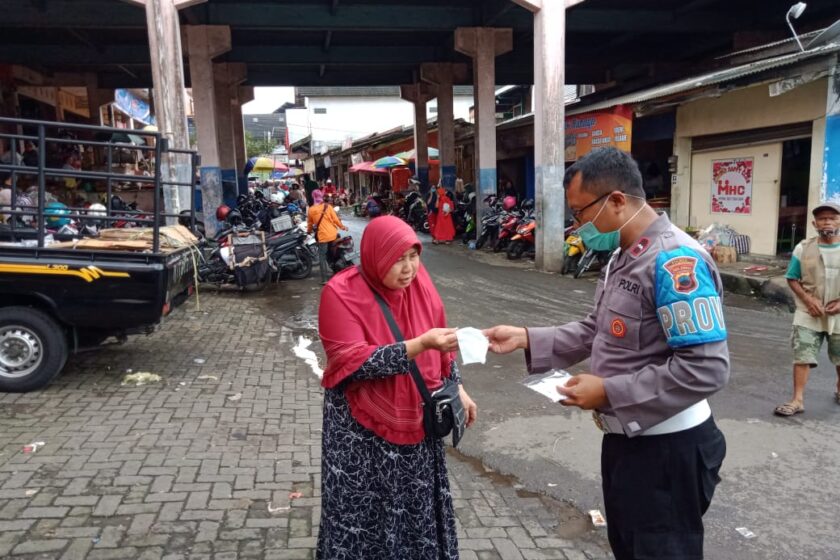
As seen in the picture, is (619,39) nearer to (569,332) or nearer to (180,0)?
(180,0)

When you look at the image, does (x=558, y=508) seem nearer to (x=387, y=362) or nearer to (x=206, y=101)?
(x=387, y=362)

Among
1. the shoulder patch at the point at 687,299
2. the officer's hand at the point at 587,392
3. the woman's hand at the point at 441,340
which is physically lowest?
the officer's hand at the point at 587,392

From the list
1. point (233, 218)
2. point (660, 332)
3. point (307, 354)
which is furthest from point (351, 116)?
point (660, 332)

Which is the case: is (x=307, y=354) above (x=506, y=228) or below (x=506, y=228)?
below

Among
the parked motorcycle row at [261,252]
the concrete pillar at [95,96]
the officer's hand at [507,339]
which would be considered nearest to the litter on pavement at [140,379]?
the parked motorcycle row at [261,252]

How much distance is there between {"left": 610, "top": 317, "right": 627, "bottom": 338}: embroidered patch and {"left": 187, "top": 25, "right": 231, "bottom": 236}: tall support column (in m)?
13.3

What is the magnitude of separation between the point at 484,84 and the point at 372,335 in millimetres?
13876

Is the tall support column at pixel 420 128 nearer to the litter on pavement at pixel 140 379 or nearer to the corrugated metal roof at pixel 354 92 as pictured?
the litter on pavement at pixel 140 379

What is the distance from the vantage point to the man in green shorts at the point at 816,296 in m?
4.43

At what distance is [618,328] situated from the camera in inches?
75.4

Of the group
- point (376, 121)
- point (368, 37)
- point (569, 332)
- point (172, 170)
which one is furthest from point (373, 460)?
point (376, 121)

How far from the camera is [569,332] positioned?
2301 millimetres

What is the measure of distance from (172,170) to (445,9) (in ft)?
25.2

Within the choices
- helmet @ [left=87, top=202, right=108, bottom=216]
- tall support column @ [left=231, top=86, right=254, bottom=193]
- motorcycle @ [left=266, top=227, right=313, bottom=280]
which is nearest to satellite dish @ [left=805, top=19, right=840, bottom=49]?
motorcycle @ [left=266, top=227, right=313, bottom=280]
